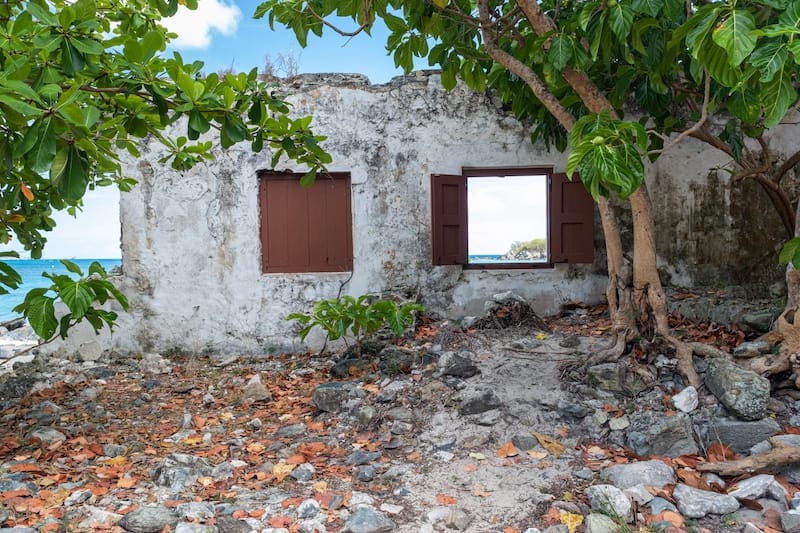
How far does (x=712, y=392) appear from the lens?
10.4 ft

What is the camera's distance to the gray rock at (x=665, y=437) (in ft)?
9.43

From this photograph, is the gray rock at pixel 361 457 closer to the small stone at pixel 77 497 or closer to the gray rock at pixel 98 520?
the gray rock at pixel 98 520

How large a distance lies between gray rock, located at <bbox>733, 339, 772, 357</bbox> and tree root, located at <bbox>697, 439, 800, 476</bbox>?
83 centimetres

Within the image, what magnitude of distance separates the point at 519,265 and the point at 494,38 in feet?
8.22

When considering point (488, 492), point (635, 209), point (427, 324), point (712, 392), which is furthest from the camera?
point (427, 324)

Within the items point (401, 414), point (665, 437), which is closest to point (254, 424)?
point (401, 414)

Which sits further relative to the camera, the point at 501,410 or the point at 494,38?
the point at 494,38

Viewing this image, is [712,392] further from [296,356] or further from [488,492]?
[296,356]

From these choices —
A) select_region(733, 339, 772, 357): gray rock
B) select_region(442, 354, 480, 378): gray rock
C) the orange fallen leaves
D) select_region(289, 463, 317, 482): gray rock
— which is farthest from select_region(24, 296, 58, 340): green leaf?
select_region(733, 339, 772, 357): gray rock

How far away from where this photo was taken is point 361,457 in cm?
303

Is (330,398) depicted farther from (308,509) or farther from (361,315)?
(308,509)

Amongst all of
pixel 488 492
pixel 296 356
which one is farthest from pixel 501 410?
pixel 296 356

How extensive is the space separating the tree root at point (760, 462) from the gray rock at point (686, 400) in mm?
476

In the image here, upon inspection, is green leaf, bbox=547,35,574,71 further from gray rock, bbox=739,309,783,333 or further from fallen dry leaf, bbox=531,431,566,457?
gray rock, bbox=739,309,783,333
